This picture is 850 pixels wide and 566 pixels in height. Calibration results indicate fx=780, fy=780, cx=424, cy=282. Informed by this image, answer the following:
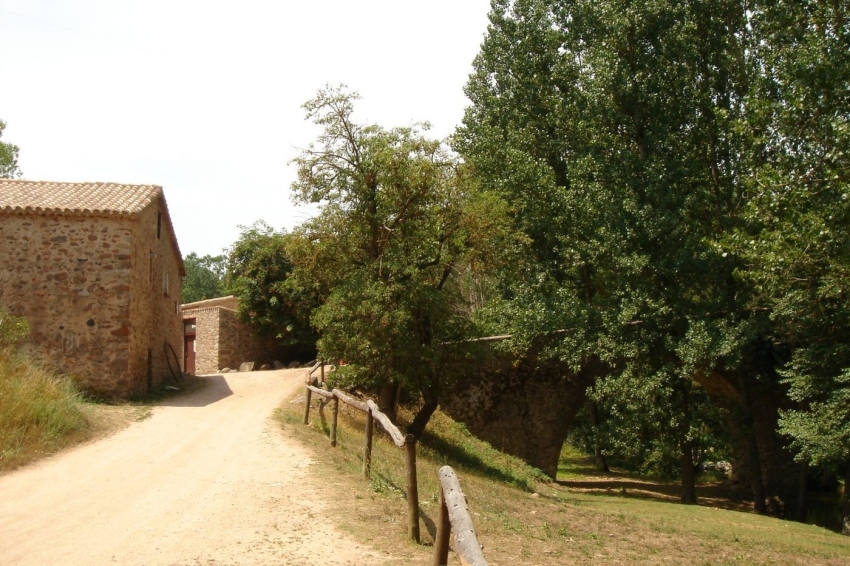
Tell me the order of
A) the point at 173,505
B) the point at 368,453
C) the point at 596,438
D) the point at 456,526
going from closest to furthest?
the point at 456,526, the point at 173,505, the point at 368,453, the point at 596,438

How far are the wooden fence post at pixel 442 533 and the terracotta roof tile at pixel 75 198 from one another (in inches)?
551

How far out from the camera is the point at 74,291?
17.5 meters

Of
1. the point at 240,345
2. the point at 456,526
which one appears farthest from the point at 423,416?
the point at 240,345

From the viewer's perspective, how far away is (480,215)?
54.0 feet

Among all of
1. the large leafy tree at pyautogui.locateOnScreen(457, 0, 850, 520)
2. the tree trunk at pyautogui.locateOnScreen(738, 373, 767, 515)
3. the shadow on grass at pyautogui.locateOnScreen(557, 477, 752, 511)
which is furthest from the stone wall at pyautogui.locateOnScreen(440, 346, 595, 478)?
the tree trunk at pyautogui.locateOnScreen(738, 373, 767, 515)

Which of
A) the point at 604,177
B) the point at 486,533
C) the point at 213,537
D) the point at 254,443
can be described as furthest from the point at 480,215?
the point at 213,537

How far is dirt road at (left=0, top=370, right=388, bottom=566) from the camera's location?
22.5ft

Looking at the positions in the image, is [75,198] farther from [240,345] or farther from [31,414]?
[240,345]

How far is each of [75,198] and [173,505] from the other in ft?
40.8

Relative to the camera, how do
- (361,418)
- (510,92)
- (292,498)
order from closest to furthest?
1. (292,498)
2. (361,418)
3. (510,92)

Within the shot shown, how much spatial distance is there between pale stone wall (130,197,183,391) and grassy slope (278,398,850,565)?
4103 mm

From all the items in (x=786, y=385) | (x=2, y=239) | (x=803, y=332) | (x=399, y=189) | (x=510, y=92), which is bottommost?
(x=786, y=385)

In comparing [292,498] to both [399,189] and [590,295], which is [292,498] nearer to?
[399,189]

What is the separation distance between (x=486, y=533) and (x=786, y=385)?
1367cm
